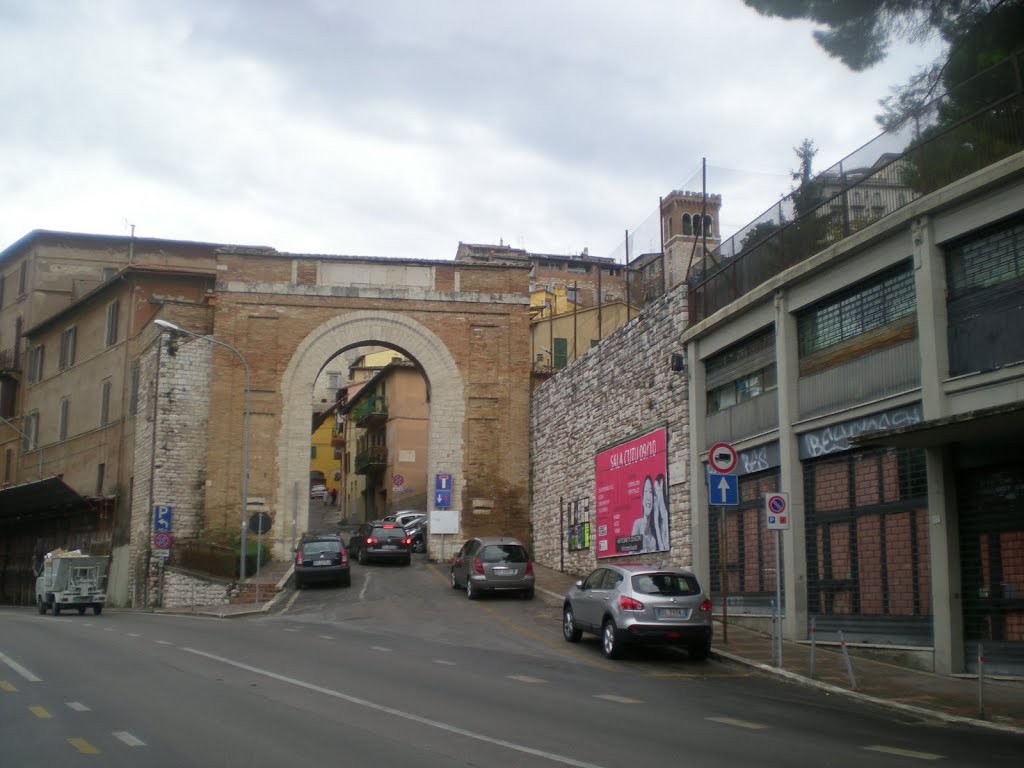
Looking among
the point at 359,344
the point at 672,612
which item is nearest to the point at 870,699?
the point at 672,612

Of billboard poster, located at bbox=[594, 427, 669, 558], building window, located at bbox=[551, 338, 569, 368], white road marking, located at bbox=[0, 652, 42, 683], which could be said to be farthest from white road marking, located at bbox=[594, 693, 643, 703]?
building window, located at bbox=[551, 338, 569, 368]

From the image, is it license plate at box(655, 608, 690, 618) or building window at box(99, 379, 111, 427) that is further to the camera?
building window at box(99, 379, 111, 427)

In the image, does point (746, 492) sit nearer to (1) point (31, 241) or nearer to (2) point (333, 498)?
(1) point (31, 241)

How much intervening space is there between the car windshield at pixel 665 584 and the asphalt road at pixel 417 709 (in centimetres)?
117

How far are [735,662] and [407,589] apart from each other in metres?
15.4

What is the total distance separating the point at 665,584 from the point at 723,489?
1.98 m

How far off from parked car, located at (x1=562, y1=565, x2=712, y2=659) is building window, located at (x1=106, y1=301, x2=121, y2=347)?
3556 centimetres

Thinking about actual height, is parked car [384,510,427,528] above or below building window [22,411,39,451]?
below

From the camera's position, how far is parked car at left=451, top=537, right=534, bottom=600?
87.9 ft

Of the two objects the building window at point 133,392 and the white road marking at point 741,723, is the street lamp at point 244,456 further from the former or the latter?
the white road marking at point 741,723

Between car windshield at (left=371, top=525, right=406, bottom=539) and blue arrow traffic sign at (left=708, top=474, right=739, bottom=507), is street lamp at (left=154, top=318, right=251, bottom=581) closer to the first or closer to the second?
car windshield at (left=371, top=525, right=406, bottom=539)

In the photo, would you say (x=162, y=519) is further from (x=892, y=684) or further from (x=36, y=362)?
(x=892, y=684)

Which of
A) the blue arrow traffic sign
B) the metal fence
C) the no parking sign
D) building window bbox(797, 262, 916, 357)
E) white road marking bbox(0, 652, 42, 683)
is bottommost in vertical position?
white road marking bbox(0, 652, 42, 683)

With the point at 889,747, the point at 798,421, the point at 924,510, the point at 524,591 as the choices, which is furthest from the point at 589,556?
the point at 889,747
